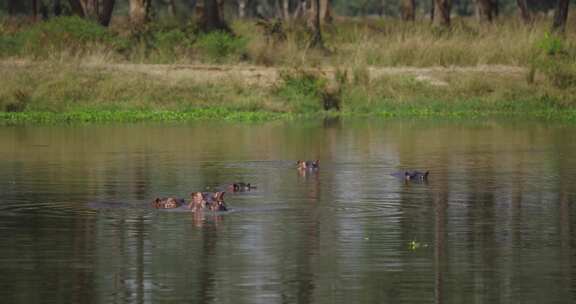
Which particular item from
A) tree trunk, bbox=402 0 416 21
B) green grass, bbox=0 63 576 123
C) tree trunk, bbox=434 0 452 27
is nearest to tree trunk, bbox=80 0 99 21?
green grass, bbox=0 63 576 123

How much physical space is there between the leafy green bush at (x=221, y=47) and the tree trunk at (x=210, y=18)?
3777 mm

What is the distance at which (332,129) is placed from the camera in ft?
90.7

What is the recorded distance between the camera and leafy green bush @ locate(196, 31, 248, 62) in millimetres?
35094

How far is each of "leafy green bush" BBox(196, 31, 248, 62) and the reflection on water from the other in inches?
413

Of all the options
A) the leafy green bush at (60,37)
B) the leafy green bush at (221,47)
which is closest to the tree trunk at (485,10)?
the leafy green bush at (221,47)

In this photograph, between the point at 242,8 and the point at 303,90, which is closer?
the point at 303,90

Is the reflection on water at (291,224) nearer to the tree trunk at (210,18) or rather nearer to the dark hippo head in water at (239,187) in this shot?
the dark hippo head in water at (239,187)

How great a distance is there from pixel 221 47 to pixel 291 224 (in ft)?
70.4

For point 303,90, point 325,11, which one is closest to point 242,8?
point 325,11

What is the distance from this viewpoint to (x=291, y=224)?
1412 centimetres

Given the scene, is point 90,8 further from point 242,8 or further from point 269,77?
point 242,8

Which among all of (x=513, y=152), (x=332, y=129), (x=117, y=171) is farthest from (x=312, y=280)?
(x=332, y=129)

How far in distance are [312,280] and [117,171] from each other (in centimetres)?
899

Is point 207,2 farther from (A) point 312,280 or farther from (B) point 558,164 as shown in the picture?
(A) point 312,280
